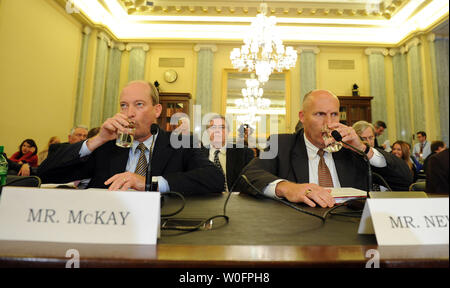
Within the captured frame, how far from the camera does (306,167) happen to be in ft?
4.99

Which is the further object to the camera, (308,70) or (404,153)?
(308,70)

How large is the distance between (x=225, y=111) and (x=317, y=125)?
15.1 ft

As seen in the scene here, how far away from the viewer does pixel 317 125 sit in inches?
63.1

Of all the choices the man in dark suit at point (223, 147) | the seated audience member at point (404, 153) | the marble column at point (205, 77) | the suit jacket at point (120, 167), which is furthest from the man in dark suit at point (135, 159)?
the marble column at point (205, 77)

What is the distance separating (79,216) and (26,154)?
398 cm

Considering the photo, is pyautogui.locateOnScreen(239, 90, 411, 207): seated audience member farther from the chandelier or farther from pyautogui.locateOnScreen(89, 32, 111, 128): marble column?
pyautogui.locateOnScreen(89, 32, 111, 128): marble column

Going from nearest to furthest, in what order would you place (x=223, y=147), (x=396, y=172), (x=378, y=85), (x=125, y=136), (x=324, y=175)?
(x=125, y=136), (x=396, y=172), (x=324, y=175), (x=223, y=147), (x=378, y=85)

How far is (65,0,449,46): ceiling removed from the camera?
5430 mm

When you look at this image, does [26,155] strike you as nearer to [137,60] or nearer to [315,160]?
[137,60]

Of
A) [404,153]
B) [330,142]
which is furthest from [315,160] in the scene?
[404,153]

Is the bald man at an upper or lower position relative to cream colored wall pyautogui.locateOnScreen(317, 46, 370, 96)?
lower

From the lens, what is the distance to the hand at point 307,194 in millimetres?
913

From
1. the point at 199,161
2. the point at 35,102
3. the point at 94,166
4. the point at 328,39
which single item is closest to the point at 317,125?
the point at 199,161

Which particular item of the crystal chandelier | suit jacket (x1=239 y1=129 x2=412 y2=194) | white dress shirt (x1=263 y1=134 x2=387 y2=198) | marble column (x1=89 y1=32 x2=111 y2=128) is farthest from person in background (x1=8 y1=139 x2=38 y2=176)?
white dress shirt (x1=263 y1=134 x2=387 y2=198)
